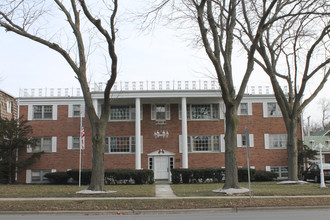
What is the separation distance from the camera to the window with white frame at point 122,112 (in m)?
29.8

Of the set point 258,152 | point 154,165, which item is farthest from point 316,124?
point 154,165

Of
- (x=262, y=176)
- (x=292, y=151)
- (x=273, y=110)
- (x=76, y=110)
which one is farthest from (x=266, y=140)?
(x=76, y=110)

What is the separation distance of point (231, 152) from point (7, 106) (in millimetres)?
24389

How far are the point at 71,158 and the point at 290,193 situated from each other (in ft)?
62.7

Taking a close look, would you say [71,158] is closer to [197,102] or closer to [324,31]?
[197,102]

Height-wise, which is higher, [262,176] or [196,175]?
[196,175]

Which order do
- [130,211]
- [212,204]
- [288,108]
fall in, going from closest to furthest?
[130,211] < [212,204] < [288,108]

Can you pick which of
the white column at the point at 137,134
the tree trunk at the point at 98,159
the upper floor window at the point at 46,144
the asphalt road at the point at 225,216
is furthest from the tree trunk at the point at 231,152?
the upper floor window at the point at 46,144

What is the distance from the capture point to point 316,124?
253ft

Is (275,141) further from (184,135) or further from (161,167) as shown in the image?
(161,167)

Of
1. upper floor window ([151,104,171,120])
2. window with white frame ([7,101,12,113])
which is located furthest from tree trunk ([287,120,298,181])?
window with white frame ([7,101,12,113])

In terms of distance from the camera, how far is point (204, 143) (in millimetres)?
29594

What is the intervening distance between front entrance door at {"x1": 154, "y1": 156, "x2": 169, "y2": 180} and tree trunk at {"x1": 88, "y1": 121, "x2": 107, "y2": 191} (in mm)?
12733

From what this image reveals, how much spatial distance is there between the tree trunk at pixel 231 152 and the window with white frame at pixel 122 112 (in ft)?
46.6
